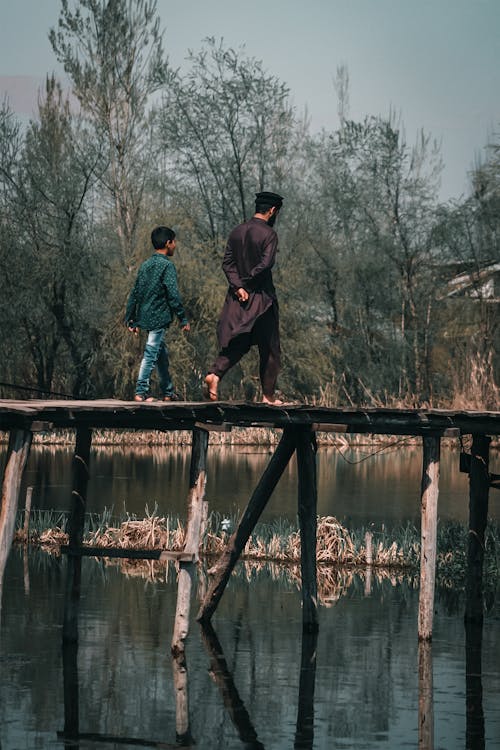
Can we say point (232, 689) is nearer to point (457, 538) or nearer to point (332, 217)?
point (457, 538)

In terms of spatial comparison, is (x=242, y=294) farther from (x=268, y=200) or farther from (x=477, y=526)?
(x=477, y=526)

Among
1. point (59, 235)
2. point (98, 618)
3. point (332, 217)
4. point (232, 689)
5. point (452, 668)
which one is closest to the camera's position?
point (232, 689)

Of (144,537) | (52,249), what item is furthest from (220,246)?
(144,537)

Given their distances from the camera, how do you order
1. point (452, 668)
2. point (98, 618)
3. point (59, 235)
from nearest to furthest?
point (452, 668) < point (98, 618) < point (59, 235)

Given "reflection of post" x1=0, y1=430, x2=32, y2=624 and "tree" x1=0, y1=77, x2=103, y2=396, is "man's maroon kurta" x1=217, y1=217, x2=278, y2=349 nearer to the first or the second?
"reflection of post" x1=0, y1=430, x2=32, y2=624

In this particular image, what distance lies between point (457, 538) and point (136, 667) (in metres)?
7.28

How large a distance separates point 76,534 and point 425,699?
4144mm

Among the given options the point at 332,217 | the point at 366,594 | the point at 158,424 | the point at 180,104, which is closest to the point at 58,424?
the point at 158,424

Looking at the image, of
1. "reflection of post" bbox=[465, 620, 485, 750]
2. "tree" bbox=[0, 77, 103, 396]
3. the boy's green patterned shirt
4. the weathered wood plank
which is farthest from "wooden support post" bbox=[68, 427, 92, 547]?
"tree" bbox=[0, 77, 103, 396]

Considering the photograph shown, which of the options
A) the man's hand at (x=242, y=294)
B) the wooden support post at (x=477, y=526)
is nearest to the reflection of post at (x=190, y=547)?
the man's hand at (x=242, y=294)

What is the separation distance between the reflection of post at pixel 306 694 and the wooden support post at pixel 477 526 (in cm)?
192

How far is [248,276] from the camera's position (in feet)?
47.9

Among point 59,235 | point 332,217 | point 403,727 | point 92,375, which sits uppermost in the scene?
point 332,217

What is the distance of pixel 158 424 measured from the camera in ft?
48.5
